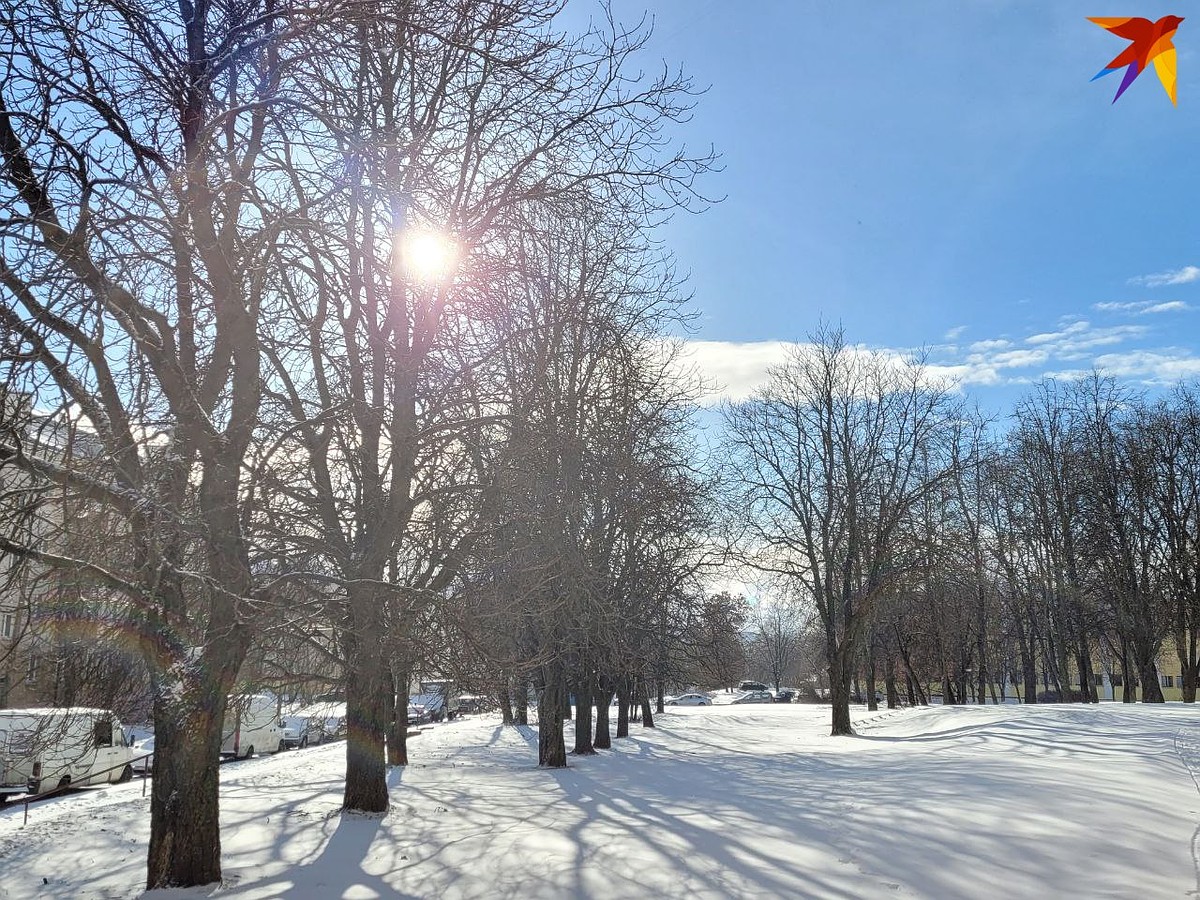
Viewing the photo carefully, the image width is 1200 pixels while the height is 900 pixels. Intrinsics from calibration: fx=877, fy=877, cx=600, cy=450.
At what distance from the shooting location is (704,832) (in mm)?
10438

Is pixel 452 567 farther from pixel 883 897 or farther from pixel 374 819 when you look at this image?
pixel 883 897

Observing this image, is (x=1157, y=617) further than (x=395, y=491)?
Yes

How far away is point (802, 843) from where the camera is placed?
9.55 meters

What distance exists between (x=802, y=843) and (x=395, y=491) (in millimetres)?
6049

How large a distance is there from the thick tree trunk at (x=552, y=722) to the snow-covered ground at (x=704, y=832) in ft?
1.81

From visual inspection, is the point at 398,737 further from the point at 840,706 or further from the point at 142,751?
the point at 840,706

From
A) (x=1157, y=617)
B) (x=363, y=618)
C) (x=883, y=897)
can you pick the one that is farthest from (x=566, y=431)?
(x=1157, y=617)

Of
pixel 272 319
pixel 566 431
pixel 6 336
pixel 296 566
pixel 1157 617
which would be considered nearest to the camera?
pixel 6 336

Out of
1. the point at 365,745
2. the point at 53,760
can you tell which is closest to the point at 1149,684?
the point at 365,745

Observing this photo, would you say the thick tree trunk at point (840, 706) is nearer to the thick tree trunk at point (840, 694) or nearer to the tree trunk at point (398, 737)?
the thick tree trunk at point (840, 694)

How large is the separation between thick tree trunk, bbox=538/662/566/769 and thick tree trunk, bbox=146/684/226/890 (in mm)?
11445

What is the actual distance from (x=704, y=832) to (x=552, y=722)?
10093 millimetres

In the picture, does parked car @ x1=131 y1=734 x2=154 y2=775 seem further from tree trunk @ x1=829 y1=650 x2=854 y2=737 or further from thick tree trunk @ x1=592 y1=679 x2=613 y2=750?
tree trunk @ x1=829 y1=650 x2=854 y2=737

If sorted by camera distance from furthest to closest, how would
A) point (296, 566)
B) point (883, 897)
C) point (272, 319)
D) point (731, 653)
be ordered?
point (731, 653) < point (296, 566) < point (272, 319) < point (883, 897)
